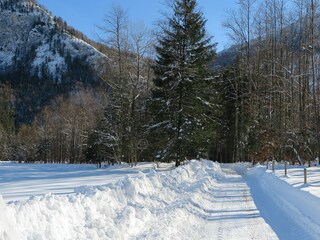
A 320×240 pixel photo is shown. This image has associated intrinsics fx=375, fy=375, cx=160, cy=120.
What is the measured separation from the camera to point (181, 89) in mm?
27828

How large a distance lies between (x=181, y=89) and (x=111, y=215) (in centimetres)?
2056

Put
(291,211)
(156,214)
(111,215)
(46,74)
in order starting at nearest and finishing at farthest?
(111,215) → (156,214) → (291,211) → (46,74)

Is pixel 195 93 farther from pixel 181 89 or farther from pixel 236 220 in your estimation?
pixel 236 220

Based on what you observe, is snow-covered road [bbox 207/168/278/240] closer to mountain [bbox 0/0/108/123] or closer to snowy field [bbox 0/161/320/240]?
snowy field [bbox 0/161/320/240]

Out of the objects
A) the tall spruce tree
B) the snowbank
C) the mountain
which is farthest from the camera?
the mountain

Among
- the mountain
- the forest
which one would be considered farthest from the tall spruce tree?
the mountain

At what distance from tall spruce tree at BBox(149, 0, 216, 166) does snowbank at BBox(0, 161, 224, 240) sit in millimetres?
15186

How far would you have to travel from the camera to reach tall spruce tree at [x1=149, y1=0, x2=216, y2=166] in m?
27.5

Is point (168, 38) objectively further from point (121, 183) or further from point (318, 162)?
point (121, 183)

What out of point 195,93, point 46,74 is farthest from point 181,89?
point 46,74

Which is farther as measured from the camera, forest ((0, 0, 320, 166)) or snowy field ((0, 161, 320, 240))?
forest ((0, 0, 320, 166))

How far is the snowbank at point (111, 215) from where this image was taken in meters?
5.70

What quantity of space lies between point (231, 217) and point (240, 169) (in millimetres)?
23038

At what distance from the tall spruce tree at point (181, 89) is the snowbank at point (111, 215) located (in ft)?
49.8
